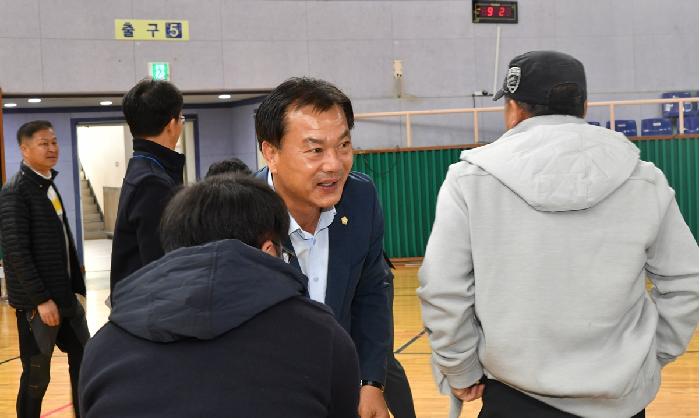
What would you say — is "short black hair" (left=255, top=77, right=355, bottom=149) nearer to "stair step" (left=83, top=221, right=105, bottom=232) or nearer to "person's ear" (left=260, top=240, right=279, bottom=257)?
"person's ear" (left=260, top=240, right=279, bottom=257)

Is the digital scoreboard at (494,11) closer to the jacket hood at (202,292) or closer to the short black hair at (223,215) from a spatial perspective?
the short black hair at (223,215)

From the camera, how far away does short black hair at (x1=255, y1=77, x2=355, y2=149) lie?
2.21 m

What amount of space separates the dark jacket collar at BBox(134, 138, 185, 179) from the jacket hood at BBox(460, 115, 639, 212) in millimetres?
1238

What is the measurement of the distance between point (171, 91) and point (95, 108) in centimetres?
1228

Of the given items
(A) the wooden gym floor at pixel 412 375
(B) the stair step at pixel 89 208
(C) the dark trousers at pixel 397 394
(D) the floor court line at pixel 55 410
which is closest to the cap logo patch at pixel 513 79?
(C) the dark trousers at pixel 397 394

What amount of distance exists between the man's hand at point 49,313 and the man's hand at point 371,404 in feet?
8.10

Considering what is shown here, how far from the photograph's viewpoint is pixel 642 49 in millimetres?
14578

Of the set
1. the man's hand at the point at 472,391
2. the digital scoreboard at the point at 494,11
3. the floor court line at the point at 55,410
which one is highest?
the digital scoreboard at the point at 494,11

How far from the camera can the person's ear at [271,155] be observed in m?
2.25

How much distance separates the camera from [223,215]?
149 cm

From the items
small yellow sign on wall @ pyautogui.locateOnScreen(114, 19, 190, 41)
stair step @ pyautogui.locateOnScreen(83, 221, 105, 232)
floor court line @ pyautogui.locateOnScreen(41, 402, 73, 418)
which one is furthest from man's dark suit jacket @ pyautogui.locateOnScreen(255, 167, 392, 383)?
stair step @ pyautogui.locateOnScreen(83, 221, 105, 232)

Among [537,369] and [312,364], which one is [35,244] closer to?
[537,369]

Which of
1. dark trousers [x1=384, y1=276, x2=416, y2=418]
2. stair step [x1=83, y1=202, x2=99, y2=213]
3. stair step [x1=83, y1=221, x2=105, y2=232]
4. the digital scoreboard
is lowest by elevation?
stair step [x1=83, y1=221, x2=105, y2=232]

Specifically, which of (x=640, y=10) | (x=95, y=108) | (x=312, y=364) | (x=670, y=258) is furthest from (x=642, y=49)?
(x=312, y=364)
